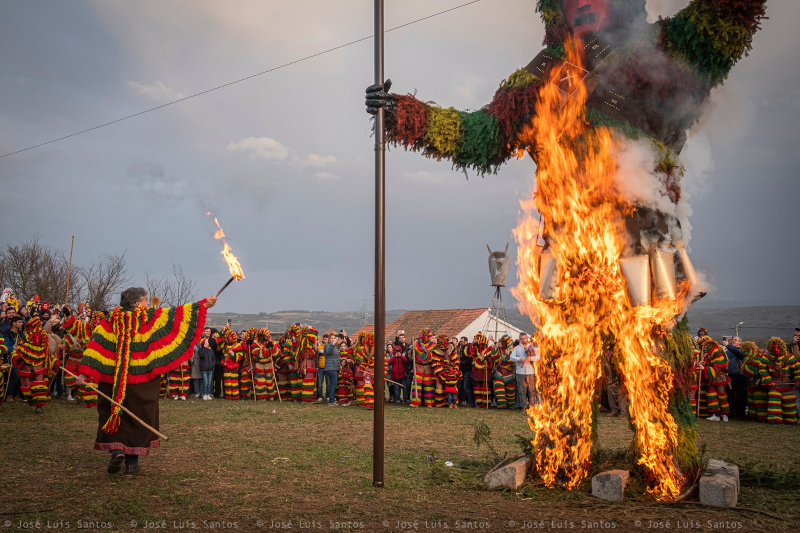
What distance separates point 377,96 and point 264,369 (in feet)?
38.5

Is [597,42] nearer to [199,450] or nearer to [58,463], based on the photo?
[199,450]

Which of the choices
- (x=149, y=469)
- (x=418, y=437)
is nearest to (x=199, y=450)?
(x=149, y=469)

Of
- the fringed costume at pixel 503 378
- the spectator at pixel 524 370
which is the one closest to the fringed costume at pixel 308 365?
the fringed costume at pixel 503 378

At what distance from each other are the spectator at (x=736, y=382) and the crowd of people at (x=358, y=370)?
2 centimetres

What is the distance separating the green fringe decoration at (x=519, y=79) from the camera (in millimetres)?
5641

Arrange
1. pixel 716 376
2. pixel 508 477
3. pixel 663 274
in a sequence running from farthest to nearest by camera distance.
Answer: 1. pixel 716 376
2. pixel 508 477
3. pixel 663 274

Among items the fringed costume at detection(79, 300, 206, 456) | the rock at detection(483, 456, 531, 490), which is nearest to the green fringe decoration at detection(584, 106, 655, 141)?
the rock at detection(483, 456, 531, 490)

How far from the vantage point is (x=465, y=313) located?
106 ft

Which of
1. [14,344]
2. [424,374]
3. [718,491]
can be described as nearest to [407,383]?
[424,374]

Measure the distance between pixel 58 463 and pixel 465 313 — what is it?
26.6 metres

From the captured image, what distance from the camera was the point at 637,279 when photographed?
511cm

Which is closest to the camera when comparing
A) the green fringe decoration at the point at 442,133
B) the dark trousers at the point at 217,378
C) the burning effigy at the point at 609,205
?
the burning effigy at the point at 609,205

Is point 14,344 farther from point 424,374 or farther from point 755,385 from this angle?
point 755,385

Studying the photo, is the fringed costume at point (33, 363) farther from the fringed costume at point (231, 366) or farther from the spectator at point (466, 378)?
the spectator at point (466, 378)
